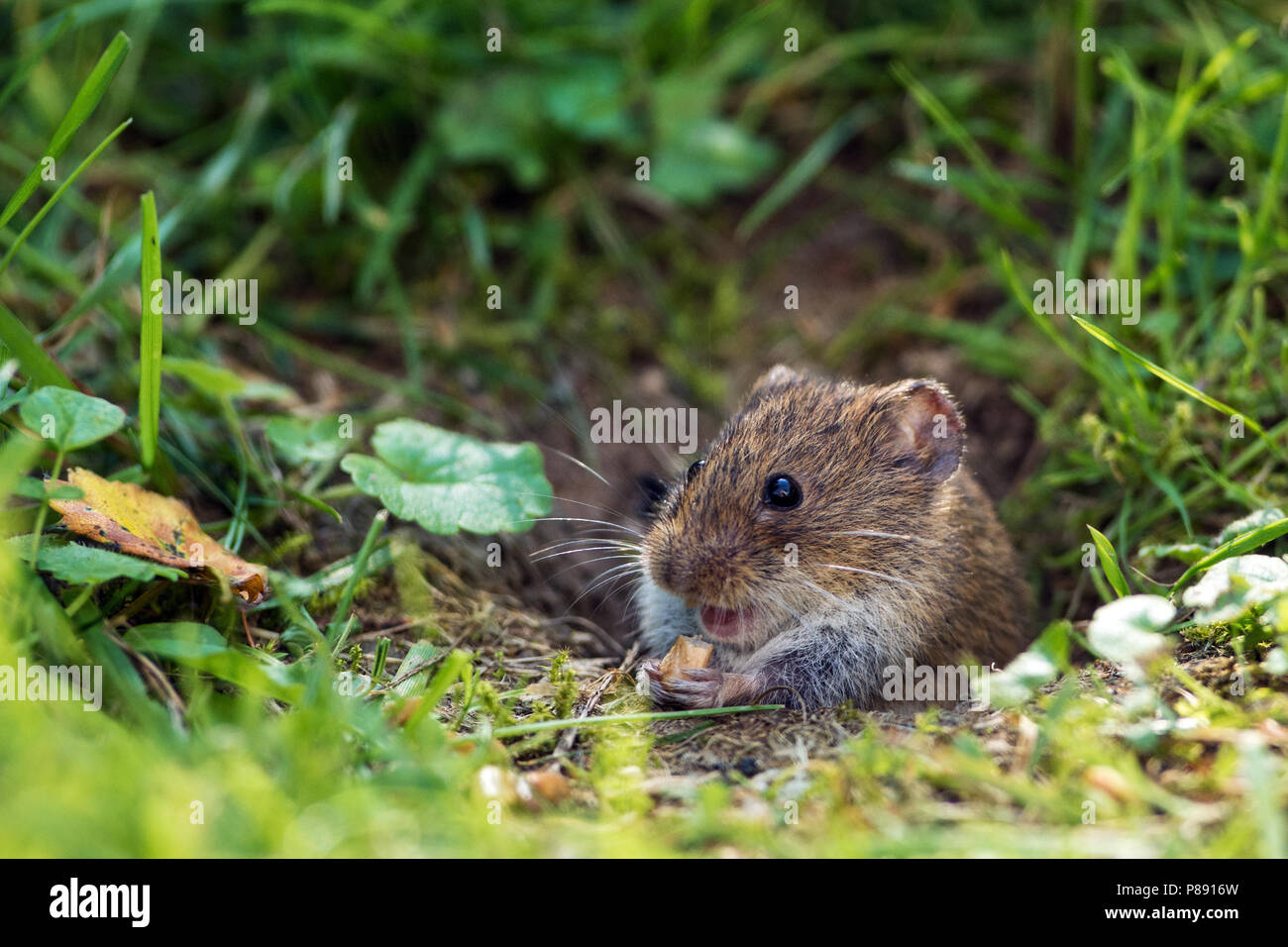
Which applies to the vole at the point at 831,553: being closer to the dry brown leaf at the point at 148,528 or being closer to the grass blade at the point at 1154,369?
the grass blade at the point at 1154,369

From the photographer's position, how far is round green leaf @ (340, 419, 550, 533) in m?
4.28

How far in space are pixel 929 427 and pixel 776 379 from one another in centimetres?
96

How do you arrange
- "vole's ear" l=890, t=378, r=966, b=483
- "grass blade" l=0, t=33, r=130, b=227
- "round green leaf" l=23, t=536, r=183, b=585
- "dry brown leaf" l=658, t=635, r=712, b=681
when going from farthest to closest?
"vole's ear" l=890, t=378, r=966, b=483 → "dry brown leaf" l=658, t=635, r=712, b=681 → "grass blade" l=0, t=33, r=130, b=227 → "round green leaf" l=23, t=536, r=183, b=585

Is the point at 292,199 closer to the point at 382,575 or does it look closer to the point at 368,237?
the point at 368,237

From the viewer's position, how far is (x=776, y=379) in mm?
5410

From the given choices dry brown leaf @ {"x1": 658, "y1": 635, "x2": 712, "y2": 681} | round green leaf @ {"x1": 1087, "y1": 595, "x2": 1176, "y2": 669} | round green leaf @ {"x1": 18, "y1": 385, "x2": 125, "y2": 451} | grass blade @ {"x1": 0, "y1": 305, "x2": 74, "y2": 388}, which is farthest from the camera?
dry brown leaf @ {"x1": 658, "y1": 635, "x2": 712, "y2": 681}

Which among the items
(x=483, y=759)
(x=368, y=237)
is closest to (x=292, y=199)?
(x=368, y=237)

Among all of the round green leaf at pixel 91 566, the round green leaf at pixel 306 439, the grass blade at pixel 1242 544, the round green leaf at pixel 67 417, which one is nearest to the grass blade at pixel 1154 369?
the grass blade at pixel 1242 544

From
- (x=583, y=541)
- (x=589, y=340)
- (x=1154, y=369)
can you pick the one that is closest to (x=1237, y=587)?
(x=1154, y=369)

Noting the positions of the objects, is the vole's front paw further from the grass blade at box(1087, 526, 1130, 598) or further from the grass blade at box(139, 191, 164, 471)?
the grass blade at box(139, 191, 164, 471)

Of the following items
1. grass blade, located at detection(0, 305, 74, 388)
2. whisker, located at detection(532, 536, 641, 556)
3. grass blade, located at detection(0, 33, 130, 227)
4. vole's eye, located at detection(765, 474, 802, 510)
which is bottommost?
whisker, located at detection(532, 536, 641, 556)

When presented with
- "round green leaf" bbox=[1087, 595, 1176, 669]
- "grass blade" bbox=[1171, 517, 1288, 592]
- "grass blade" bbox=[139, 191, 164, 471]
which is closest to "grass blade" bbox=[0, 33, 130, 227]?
"grass blade" bbox=[139, 191, 164, 471]

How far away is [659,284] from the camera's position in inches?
276

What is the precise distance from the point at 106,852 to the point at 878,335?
5.44m
